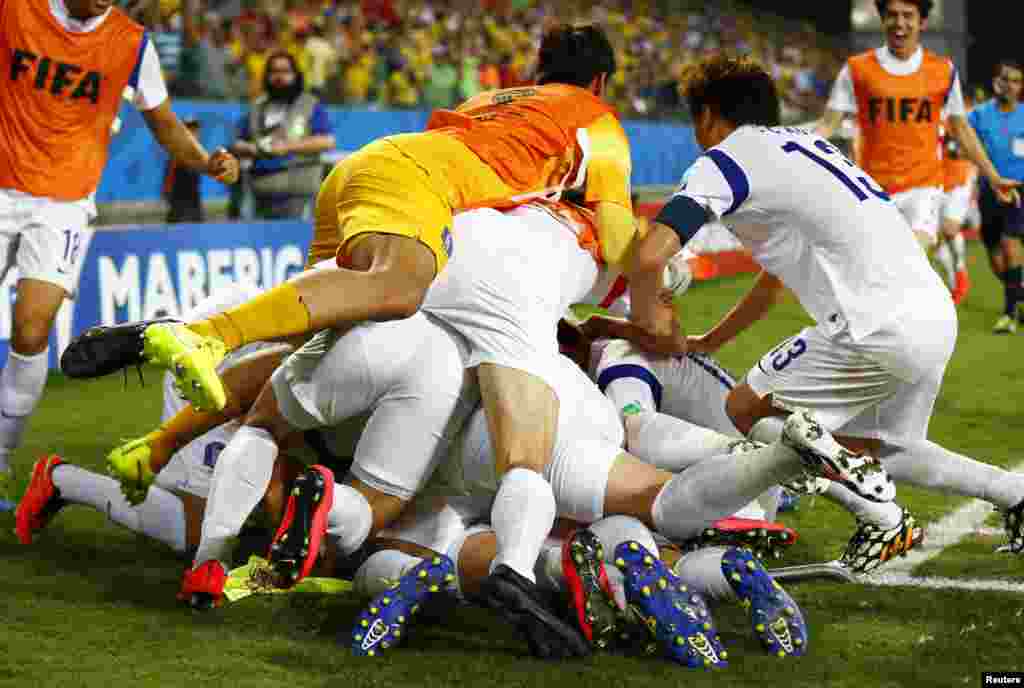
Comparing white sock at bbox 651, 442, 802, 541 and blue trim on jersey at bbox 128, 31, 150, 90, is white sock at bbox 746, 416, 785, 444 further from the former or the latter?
blue trim on jersey at bbox 128, 31, 150, 90

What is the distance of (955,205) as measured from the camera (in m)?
12.1

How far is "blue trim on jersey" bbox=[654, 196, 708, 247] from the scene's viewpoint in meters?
4.27

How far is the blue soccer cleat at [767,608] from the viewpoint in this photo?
3.68 m

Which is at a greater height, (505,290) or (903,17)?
(903,17)

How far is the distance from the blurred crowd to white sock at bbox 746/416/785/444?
4.05m

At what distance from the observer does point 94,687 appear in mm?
3449

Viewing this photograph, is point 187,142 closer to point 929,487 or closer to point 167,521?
point 167,521

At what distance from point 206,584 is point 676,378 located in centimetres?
180

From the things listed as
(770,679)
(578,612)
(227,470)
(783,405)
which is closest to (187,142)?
(227,470)

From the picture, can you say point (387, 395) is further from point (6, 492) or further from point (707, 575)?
point (6, 492)

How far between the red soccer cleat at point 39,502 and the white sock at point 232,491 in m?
0.80

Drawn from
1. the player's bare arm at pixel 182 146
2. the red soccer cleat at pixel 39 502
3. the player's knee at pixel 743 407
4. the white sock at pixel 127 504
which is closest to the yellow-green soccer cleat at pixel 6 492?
the red soccer cleat at pixel 39 502

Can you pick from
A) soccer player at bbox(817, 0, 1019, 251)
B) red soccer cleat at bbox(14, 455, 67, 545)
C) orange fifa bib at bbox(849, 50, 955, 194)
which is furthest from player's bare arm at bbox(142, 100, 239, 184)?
orange fifa bib at bbox(849, 50, 955, 194)

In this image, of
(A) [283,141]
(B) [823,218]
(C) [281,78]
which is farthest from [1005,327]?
(B) [823,218]
